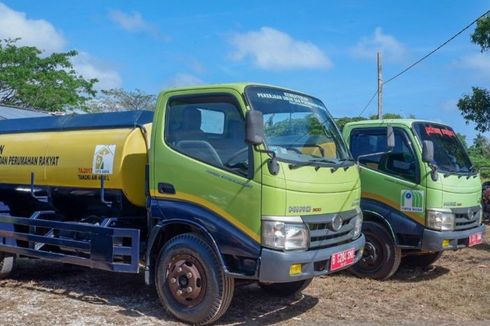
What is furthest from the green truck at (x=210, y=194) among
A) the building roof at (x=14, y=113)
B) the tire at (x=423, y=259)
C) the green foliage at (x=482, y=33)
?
the green foliage at (x=482, y=33)

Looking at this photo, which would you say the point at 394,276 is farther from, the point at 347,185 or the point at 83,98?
the point at 83,98

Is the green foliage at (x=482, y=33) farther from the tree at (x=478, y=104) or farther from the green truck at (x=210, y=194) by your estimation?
the green truck at (x=210, y=194)

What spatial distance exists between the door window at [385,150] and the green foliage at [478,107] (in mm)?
7878

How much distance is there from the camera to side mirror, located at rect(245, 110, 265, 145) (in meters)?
4.95

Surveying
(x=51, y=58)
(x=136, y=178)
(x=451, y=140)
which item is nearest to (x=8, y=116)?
(x=136, y=178)

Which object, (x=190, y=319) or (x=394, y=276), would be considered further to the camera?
(x=394, y=276)

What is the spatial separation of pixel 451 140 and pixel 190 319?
473 cm

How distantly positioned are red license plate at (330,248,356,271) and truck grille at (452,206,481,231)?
2.32m

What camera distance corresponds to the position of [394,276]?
27.0 ft

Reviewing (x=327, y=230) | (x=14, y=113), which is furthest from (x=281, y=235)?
(x=14, y=113)

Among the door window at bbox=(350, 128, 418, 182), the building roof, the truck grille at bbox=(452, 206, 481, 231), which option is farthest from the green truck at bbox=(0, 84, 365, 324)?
the building roof

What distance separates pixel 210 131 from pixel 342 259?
Answer: 1827 millimetres

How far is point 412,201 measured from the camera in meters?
7.46

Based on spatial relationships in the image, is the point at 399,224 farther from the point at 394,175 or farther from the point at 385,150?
the point at 385,150
